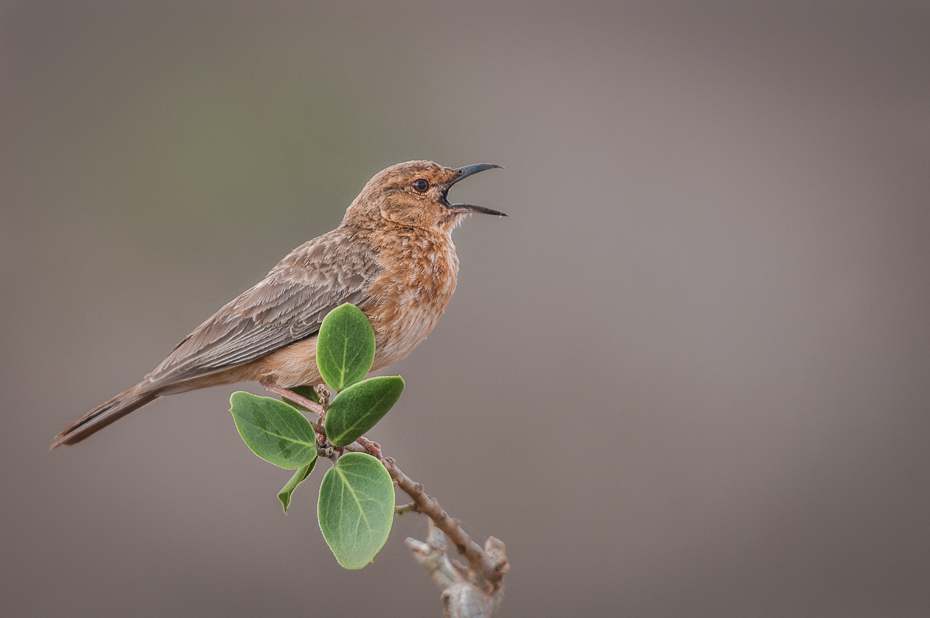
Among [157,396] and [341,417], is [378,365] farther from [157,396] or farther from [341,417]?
[341,417]

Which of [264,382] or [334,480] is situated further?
[264,382]

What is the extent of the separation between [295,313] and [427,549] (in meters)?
0.46

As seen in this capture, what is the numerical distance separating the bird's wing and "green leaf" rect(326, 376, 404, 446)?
44 centimetres

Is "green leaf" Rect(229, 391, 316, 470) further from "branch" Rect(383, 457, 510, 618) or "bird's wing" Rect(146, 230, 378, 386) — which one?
"bird's wing" Rect(146, 230, 378, 386)

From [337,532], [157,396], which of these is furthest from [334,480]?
[157,396]

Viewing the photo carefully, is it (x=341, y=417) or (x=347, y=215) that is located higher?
(x=347, y=215)

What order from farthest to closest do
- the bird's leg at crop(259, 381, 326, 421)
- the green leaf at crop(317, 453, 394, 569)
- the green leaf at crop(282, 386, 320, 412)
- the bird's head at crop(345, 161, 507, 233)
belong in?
the bird's head at crop(345, 161, 507, 233), the green leaf at crop(282, 386, 320, 412), the bird's leg at crop(259, 381, 326, 421), the green leaf at crop(317, 453, 394, 569)

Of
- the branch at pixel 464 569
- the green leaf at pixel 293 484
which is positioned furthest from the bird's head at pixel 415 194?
the green leaf at pixel 293 484

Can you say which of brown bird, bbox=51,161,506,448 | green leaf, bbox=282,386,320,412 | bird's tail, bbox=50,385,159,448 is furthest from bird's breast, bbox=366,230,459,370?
bird's tail, bbox=50,385,159,448

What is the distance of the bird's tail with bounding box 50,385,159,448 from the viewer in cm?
114

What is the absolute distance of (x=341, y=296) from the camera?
1.35 meters

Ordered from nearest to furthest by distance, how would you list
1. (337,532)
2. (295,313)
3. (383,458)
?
(337,532) < (383,458) < (295,313)

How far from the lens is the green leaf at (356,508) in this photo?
82 centimetres

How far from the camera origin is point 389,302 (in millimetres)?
1357
